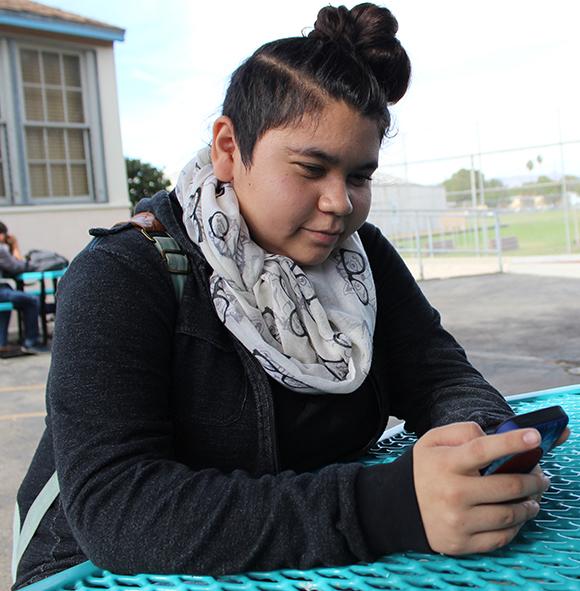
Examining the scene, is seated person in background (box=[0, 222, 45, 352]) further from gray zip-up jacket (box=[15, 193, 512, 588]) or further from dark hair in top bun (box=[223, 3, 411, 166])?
dark hair in top bun (box=[223, 3, 411, 166])

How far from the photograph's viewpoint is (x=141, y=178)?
71.7ft

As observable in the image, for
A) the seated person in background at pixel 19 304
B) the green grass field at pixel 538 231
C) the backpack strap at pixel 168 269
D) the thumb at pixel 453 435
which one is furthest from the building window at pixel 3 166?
the green grass field at pixel 538 231

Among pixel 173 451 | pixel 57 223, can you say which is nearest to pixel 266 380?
pixel 173 451

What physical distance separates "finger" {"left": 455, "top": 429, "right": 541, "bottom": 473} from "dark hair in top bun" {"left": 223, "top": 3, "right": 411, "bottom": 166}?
63cm

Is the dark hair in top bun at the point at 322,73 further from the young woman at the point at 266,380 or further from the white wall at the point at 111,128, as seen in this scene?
the white wall at the point at 111,128

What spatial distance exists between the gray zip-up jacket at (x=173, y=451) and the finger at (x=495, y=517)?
0.07 meters

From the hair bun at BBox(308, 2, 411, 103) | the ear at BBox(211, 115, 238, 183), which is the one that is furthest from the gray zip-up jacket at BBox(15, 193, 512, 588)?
the hair bun at BBox(308, 2, 411, 103)

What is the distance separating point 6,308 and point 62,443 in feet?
22.3

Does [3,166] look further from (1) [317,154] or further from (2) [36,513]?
(1) [317,154]

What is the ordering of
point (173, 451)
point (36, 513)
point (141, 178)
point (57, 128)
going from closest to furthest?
point (173, 451) → point (36, 513) → point (57, 128) → point (141, 178)

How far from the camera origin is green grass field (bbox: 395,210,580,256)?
15.1 m

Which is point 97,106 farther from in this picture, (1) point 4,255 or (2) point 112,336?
(2) point 112,336

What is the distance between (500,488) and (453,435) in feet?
0.32

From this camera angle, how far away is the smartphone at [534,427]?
3.06 ft
